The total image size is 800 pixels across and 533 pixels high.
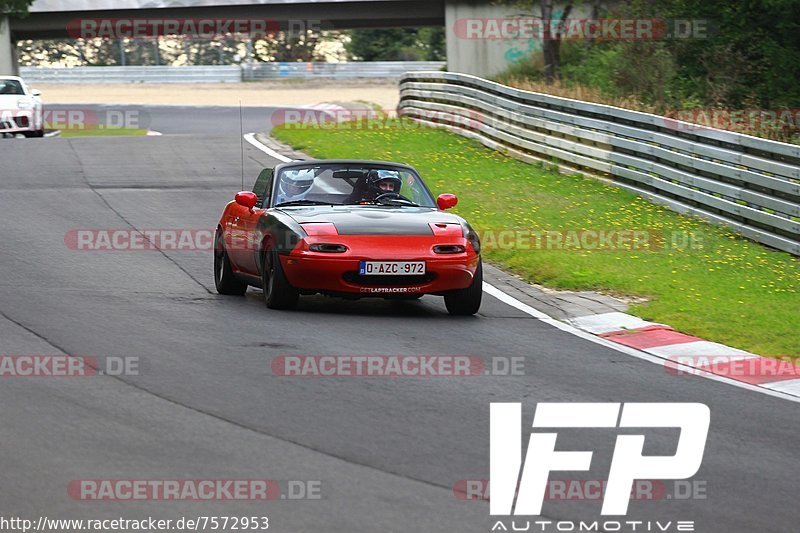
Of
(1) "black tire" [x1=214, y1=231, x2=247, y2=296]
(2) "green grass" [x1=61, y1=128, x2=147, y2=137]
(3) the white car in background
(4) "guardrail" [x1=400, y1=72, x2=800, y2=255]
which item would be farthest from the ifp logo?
(2) "green grass" [x1=61, y1=128, x2=147, y2=137]

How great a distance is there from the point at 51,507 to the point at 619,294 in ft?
26.1

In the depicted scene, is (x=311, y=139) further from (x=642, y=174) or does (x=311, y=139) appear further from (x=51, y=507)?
(x=51, y=507)

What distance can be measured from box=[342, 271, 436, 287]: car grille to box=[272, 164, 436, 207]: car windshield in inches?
51.0

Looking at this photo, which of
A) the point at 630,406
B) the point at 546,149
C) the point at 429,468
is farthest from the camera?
the point at 546,149

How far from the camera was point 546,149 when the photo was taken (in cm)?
2339

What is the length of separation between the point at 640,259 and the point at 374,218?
431cm

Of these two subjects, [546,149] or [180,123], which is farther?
[180,123]

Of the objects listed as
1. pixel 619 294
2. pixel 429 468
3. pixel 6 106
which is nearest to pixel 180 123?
pixel 6 106

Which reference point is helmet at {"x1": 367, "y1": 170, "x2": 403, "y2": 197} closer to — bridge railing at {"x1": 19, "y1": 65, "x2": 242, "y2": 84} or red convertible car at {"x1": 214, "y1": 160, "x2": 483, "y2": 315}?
red convertible car at {"x1": 214, "y1": 160, "x2": 483, "y2": 315}

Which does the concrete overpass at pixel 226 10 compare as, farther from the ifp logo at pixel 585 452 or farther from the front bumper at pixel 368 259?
the ifp logo at pixel 585 452

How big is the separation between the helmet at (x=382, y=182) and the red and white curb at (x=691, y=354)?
2.11 meters

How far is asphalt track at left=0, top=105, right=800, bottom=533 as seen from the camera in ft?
19.8

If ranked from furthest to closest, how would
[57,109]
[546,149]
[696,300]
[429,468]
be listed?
[57,109] < [546,149] < [696,300] < [429,468]

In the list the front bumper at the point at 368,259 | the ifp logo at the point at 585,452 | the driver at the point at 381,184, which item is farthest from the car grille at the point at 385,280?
the ifp logo at the point at 585,452
